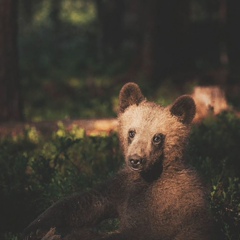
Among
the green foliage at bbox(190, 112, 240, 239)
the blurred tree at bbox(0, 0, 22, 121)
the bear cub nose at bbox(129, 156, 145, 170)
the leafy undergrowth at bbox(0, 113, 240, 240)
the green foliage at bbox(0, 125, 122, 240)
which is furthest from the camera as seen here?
the blurred tree at bbox(0, 0, 22, 121)

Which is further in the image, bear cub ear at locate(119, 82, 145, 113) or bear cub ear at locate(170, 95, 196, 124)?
bear cub ear at locate(119, 82, 145, 113)

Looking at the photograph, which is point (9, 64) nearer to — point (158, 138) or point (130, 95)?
point (130, 95)

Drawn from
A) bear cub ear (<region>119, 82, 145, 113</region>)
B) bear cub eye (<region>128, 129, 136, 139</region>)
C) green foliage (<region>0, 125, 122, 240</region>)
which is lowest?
green foliage (<region>0, 125, 122, 240</region>)

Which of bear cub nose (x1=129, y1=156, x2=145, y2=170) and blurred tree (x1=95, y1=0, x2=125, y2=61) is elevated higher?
blurred tree (x1=95, y1=0, x2=125, y2=61)

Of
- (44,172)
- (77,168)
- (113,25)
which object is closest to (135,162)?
(44,172)

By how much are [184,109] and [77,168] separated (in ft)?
9.23

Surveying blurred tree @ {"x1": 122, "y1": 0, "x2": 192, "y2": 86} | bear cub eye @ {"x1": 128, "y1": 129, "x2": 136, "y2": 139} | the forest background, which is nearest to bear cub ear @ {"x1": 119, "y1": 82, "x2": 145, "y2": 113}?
bear cub eye @ {"x1": 128, "y1": 129, "x2": 136, "y2": 139}

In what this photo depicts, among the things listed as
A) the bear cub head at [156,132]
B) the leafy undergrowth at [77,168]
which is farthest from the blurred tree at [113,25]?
the bear cub head at [156,132]

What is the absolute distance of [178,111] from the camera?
5.19 metres

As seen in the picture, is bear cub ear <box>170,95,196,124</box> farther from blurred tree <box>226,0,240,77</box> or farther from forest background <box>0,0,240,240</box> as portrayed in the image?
blurred tree <box>226,0,240,77</box>

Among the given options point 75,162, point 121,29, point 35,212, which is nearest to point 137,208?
point 35,212

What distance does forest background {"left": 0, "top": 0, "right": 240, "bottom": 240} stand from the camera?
700 cm

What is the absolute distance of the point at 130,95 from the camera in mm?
5387

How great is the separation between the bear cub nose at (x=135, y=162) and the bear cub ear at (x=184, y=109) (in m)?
0.64
